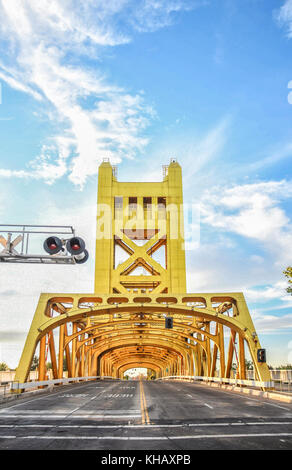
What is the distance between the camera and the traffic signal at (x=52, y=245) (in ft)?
52.9

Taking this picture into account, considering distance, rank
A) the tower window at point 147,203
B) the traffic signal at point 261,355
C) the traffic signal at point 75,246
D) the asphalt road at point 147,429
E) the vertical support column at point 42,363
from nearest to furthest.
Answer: the asphalt road at point 147,429 < the traffic signal at point 75,246 < the traffic signal at point 261,355 < the vertical support column at point 42,363 < the tower window at point 147,203

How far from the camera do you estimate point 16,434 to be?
1050cm

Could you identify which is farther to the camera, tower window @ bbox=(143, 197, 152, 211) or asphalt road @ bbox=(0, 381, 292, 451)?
tower window @ bbox=(143, 197, 152, 211)

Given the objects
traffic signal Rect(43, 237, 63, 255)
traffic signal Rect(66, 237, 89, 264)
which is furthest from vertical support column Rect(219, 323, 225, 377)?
traffic signal Rect(43, 237, 63, 255)

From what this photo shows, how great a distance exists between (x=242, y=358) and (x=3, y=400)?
19546 mm

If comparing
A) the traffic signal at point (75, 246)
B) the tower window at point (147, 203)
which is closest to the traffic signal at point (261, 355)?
the traffic signal at point (75, 246)

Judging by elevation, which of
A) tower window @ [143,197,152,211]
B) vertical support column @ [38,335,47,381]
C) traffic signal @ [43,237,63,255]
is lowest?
vertical support column @ [38,335,47,381]

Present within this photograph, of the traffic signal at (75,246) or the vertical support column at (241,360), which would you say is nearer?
the traffic signal at (75,246)

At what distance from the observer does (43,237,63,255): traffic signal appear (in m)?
16.1

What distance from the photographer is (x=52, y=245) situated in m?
16.2

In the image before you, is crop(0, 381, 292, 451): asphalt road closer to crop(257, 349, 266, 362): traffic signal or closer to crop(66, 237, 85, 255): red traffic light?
crop(66, 237, 85, 255): red traffic light

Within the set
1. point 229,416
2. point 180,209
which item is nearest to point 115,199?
point 180,209

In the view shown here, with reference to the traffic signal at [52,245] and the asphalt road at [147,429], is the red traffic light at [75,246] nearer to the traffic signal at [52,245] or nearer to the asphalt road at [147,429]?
the traffic signal at [52,245]
